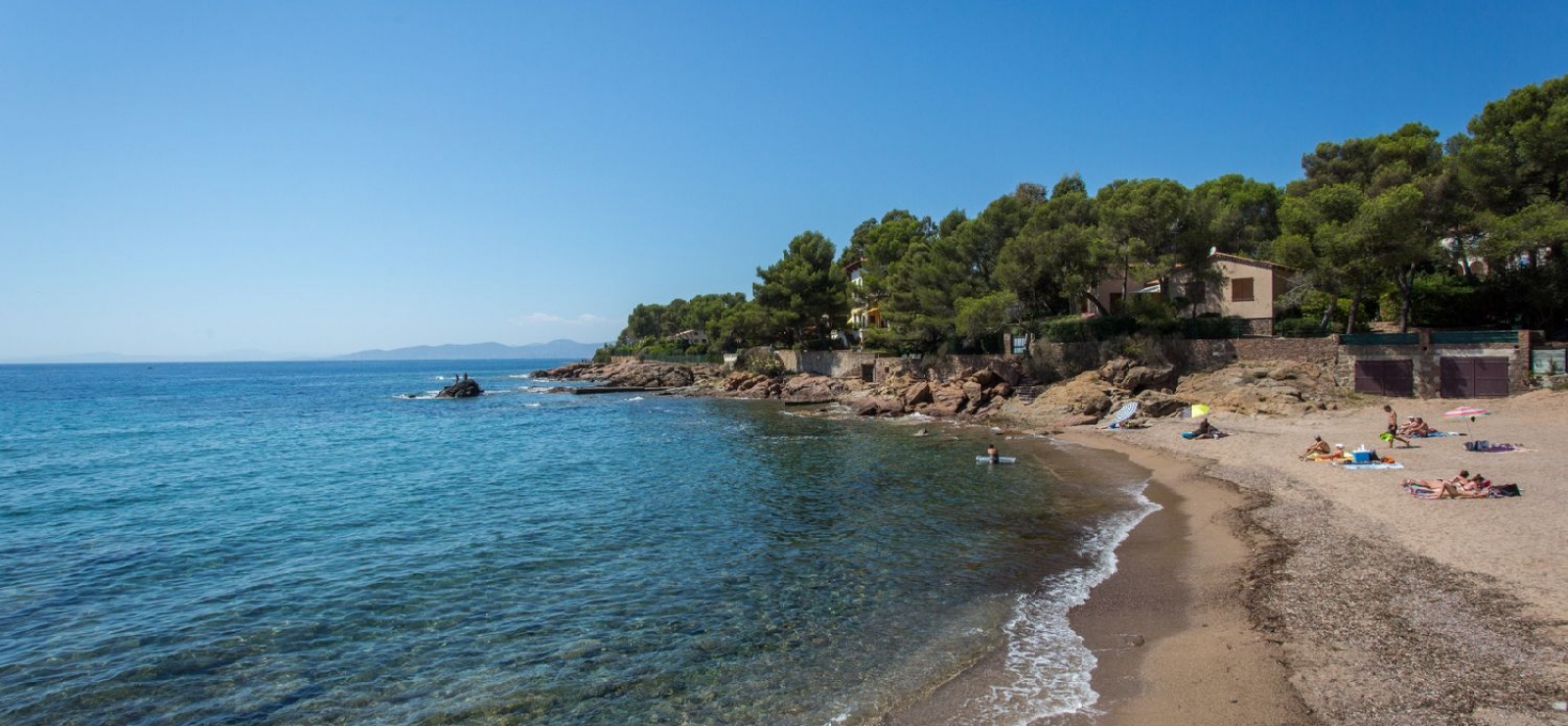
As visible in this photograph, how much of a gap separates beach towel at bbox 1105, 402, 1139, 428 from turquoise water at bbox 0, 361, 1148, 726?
762 centimetres

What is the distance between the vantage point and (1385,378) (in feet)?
105

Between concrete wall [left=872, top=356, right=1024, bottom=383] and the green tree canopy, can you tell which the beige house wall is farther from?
the green tree canopy

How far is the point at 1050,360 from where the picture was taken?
42.4m

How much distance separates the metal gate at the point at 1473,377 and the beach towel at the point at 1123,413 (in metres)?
11.6

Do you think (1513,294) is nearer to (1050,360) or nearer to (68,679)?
(1050,360)

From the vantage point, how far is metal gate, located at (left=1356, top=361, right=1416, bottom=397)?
31.4 m

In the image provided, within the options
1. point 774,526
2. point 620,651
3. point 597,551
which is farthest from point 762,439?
point 620,651

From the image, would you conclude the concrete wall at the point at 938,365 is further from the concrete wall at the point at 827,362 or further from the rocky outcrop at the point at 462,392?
the rocky outcrop at the point at 462,392

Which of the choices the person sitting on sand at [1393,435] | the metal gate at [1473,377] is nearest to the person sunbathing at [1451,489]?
the person sitting on sand at [1393,435]

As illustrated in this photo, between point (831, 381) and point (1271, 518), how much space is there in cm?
4288

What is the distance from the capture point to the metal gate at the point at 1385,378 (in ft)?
103

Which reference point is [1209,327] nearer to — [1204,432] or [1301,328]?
[1301,328]

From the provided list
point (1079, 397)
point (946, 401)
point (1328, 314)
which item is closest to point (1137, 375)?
point (1079, 397)

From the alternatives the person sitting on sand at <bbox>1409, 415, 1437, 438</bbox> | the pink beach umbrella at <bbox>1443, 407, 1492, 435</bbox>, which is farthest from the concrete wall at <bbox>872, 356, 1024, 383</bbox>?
the person sitting on sand at <bbox>1409, 415, 1437, 438</bbox>
